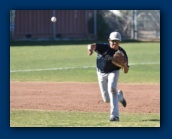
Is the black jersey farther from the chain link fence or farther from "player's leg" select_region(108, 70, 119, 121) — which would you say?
the chain link fence

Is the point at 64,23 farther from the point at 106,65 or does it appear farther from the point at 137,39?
the point at 106,65

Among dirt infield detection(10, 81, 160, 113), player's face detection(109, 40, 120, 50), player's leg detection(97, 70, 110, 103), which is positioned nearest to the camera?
player's face detection(109, 40, 120, 50)

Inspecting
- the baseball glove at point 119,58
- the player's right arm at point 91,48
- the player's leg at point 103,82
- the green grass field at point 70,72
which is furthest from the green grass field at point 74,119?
the player's right arm at point 91,48

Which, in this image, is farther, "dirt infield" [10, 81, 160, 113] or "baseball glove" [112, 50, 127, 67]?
"dirt infield" [10, 81, 160, 113]

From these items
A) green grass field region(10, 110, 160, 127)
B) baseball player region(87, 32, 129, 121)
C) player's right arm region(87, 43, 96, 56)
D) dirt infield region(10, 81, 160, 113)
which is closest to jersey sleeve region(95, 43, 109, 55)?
baseball player region(87, 32, 129, 121)

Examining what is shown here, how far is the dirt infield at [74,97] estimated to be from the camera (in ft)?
38.0

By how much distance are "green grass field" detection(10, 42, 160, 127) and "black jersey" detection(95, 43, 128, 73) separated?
0.83 metres

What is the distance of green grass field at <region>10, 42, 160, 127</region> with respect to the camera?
29.2 feet

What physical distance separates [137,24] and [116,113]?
25914 millimetres

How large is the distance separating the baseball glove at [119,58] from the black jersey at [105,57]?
13 centimetres

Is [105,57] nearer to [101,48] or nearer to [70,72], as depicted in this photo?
[101,48]

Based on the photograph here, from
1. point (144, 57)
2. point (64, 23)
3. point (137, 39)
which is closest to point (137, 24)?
point (137, 39)

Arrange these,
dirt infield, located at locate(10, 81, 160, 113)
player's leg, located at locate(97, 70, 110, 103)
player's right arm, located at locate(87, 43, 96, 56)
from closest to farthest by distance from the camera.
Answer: player's right arm, located at locate(87, 43, 96, 56) < player's leg, located at locate(97, 70, 110, 103) < dirt infield, located at locate(10, 81, 160, 113)

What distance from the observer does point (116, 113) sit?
351 inches
